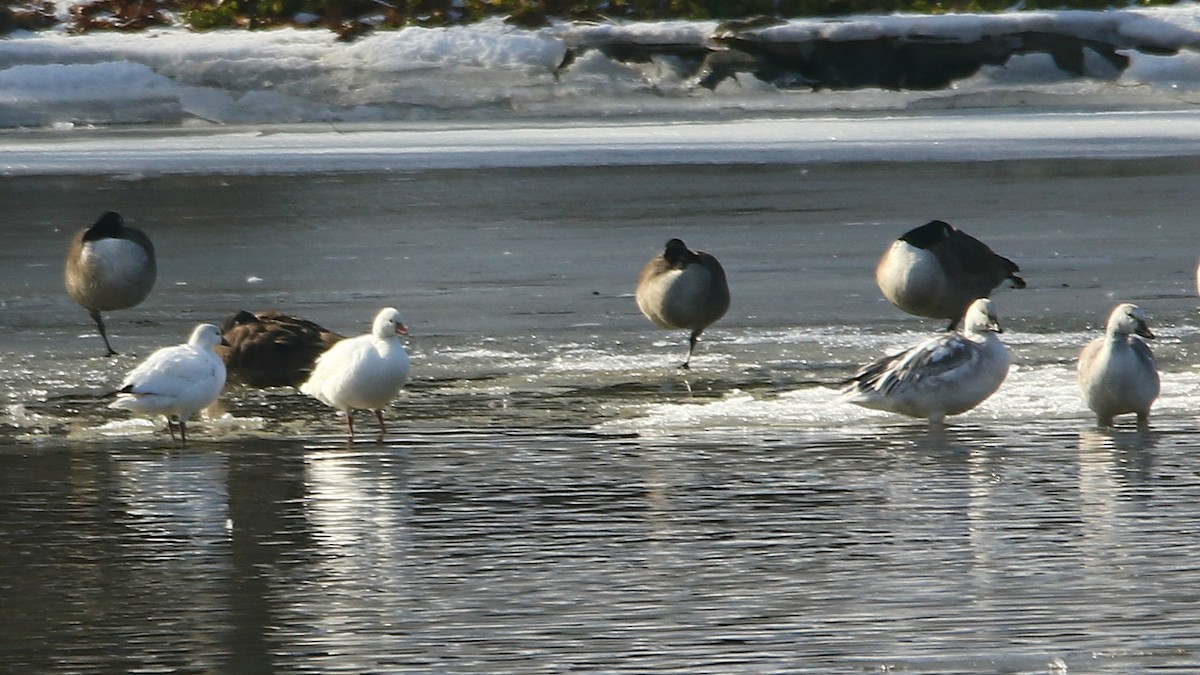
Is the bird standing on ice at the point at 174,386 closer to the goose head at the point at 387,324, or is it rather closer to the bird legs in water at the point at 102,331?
the goose head at the point at 387,324

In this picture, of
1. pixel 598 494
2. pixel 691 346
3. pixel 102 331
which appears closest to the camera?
pixel 598 494

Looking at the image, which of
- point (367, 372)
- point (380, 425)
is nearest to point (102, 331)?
point (380, 425)

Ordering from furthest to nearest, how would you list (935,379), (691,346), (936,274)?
1. (936,274)
2. (691,346)
3. (935,379)

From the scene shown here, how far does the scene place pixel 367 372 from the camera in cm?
747

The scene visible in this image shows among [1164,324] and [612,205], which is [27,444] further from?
[612,205]

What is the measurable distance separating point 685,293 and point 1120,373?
2.86m

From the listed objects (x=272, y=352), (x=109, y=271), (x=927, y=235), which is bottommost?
(x=272, y=352)

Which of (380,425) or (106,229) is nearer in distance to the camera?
(380,425)

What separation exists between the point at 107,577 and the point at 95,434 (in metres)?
2.38

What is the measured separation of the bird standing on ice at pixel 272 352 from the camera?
28.0 ft

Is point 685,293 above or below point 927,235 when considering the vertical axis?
below

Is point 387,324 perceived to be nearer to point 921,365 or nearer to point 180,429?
point 180,429

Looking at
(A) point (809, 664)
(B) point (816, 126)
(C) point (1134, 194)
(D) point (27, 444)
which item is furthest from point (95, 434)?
(B) point (816, 126)

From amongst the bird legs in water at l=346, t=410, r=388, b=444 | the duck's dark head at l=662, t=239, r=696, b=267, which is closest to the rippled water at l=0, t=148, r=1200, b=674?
the bird legs in water at l=346, t=410, r=388, b=444
